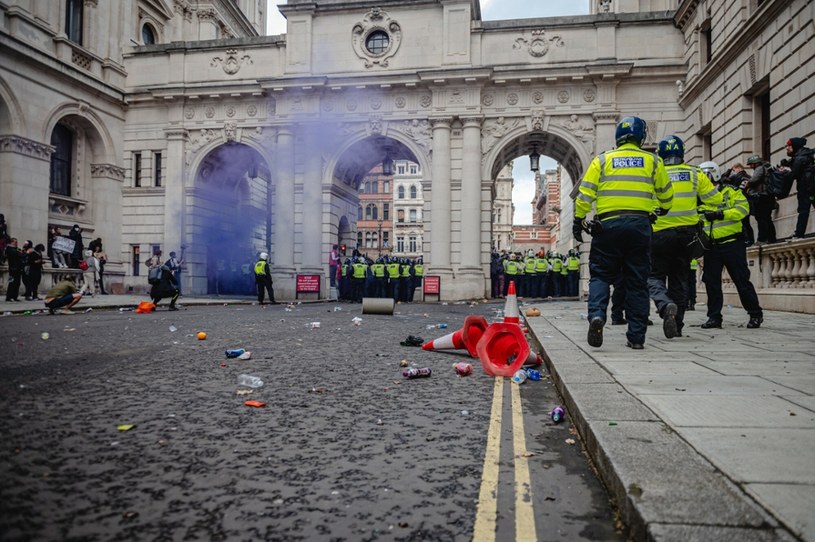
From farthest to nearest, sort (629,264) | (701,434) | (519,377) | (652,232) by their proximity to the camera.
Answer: (652,232)
(629,264)
(519,377)
(701,434)

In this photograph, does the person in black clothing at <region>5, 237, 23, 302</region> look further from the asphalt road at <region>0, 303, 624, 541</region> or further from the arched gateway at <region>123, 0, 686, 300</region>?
the asphalt road at <region>0, 303, 624, 541</region>

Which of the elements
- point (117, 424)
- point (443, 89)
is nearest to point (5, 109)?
point (443, 89)

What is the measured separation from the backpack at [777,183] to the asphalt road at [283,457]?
32.7 ft

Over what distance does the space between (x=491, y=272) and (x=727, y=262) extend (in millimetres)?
17488

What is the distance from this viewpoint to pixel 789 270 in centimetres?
1116

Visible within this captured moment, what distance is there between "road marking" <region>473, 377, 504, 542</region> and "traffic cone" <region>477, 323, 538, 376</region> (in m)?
1.35

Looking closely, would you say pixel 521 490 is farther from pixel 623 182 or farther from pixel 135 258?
pixel 135 258

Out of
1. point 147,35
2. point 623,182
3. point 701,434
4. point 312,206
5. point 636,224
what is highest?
point 147,35

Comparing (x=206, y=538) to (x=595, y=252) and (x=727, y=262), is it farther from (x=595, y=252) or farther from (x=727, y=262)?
(x=727, y=262)

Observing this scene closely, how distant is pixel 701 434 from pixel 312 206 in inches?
899

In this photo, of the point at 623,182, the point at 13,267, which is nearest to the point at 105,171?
the point at 13,267

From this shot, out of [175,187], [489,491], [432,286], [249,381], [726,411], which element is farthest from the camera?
[175,187]

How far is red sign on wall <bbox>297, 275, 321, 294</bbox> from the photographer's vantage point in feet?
78.8

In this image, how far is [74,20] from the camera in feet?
80.2
